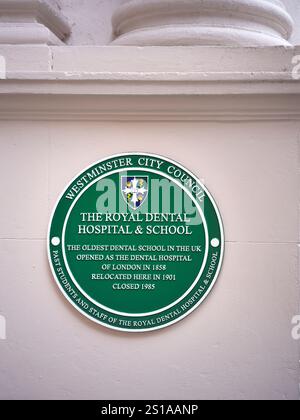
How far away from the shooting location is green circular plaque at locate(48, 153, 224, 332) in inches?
149

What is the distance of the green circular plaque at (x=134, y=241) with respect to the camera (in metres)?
3.78

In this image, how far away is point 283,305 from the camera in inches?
149

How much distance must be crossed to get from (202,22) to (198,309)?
2.38 meters

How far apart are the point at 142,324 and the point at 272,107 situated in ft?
6.41

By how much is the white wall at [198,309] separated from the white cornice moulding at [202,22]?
2.49 ft

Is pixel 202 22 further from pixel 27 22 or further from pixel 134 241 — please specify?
pixel 134 241

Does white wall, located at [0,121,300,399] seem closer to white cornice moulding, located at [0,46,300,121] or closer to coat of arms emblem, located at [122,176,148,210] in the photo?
white cornice moulding, located at [0,46,300,121]

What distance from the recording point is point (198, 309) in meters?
3.79

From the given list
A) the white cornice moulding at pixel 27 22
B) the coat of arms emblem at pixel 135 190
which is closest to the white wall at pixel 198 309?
the coat of arms emblem at pixel 135 190

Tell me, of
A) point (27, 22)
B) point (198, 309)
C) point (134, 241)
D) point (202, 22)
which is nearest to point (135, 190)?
point (134, 241)

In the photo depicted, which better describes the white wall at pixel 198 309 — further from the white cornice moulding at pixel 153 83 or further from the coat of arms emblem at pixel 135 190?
the coat of arms emblem at pixel 135 190
